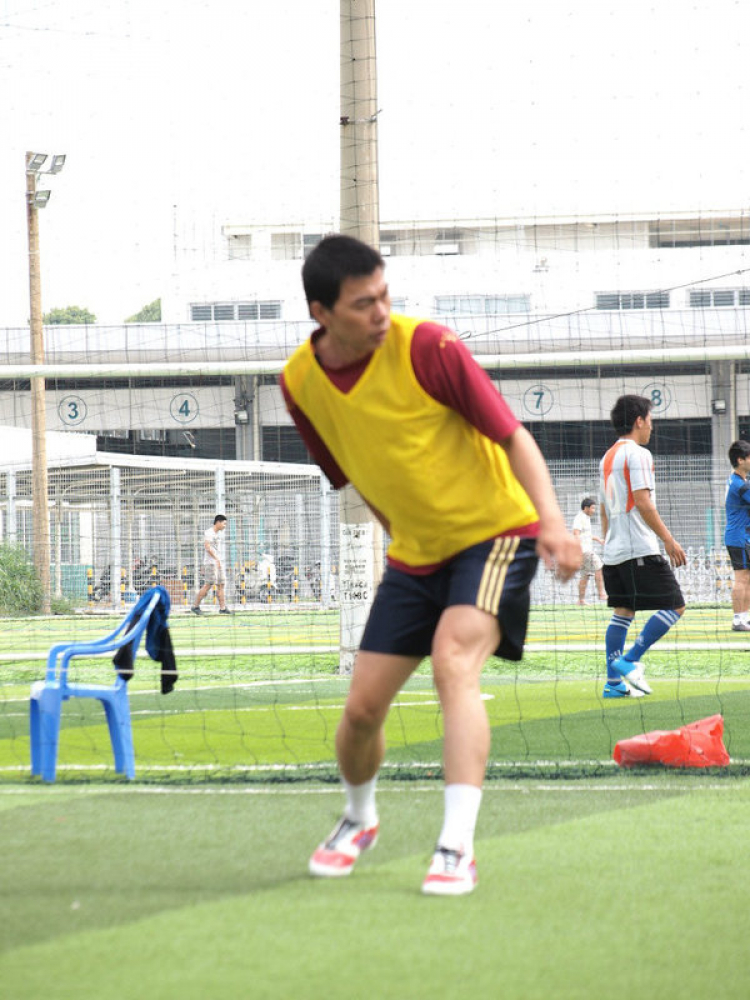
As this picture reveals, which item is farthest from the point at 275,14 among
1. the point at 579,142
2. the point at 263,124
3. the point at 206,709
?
the point at 206,709

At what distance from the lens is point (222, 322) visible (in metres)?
28.8

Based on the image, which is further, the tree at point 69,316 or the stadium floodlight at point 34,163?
the tree at point 69,316

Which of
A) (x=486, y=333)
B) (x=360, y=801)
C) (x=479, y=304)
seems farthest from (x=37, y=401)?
(x=479, y=304)

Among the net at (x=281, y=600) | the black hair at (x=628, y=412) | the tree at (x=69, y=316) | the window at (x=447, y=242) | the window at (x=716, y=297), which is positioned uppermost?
the window at (x=716, y=297)

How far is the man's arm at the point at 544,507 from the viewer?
4020mm

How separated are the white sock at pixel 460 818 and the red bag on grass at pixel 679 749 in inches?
103

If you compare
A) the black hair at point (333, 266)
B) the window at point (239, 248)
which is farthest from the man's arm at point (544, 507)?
the window at point (239, 248)

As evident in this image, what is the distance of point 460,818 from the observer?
420cm

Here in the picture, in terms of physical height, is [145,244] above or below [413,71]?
below

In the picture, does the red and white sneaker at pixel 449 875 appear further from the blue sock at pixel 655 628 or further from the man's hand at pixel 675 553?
the blue sock at pixel 655 628

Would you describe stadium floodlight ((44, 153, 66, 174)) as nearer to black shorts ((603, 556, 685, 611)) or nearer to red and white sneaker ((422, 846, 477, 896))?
black shorts ((603, 556, 685, 611))

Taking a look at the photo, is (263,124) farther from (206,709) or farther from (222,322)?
(222,322)

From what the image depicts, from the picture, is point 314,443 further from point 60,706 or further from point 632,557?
point 632,557

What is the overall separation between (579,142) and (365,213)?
1.67m
